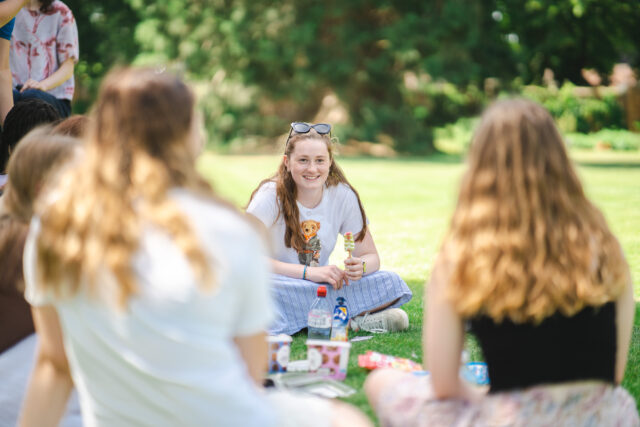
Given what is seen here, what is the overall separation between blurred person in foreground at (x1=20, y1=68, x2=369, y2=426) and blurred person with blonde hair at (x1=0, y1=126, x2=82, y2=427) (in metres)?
0.68

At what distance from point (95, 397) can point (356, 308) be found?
2.91m

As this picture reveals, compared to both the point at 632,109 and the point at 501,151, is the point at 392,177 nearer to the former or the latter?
the point at 501,151

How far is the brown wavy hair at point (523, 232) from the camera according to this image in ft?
6.27

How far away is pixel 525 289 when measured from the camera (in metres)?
1.92

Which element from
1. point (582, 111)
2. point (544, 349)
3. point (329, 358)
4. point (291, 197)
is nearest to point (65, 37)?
point (291, 197)

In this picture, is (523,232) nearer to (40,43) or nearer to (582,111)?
(40,43)

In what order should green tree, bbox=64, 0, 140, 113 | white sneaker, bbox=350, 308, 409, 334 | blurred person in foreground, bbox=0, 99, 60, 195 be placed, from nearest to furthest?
blurred person in foreground, bbox=0, 99, 60, 195
white sneaker, bbox=350, 308, 409, 334
green tree, bbox=64, 0, 140, 113

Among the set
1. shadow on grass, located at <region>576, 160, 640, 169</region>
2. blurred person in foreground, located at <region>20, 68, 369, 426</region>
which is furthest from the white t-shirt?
shadow on grass, located at <region>576, 160, 640, 169</region>

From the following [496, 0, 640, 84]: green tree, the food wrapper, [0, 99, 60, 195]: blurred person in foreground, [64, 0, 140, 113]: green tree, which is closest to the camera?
A: the food wrapper

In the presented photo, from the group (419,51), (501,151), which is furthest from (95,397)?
(419,51)

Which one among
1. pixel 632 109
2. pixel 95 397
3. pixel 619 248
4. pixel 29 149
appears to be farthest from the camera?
pixel 632 109

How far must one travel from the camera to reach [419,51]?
2403cm

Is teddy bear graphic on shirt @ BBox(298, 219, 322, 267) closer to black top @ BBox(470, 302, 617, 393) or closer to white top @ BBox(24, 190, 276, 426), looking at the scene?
black top @ BBox(470, 302, 617, 393)

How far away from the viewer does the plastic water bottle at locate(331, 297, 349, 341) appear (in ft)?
12.8
